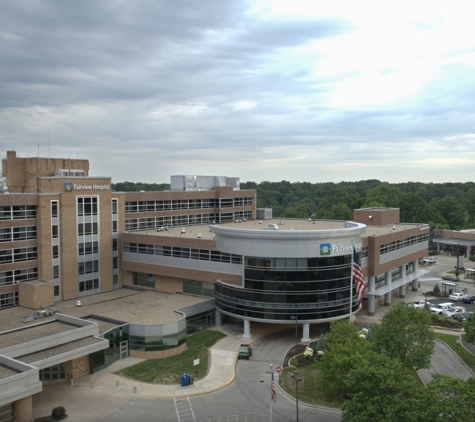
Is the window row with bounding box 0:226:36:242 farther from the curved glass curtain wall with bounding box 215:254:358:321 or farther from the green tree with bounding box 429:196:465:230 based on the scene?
A: the green tree with bounding box 429:196:465:230

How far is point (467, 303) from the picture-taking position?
228 ft

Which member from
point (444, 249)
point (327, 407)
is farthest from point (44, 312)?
point (444, 249)

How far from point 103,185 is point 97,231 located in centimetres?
594

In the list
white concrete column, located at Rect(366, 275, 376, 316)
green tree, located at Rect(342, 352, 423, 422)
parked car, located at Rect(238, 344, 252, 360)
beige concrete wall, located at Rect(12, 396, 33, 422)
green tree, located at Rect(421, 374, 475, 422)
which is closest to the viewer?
green tree, located at Rect(421, 374, 475, 422)

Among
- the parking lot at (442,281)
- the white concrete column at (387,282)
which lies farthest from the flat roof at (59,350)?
the parking lot at (442,281)

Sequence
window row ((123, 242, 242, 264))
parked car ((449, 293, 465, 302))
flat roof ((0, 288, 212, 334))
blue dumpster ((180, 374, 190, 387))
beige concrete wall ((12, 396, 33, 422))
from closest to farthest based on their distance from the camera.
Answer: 1. beige concrete wall ((12, 396, 33, 422))
2. blue dumpster ((180, 374, 190, 387))
3. flat roof ((0, 288, 212, 334))
4. window row ((123, 242, 242, 264))
5. parked car ((449, 293, 465, 302))

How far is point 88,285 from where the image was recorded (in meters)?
60.1

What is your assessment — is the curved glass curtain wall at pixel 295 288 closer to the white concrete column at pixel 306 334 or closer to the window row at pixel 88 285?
the white concrete column at pixel 306 334

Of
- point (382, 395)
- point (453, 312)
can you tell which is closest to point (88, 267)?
point (382, 395)

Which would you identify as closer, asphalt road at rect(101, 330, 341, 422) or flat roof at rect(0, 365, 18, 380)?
flat roof at rect(0, 365, 18, 380)

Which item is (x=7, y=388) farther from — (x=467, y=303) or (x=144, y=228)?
(x=467, y=303)

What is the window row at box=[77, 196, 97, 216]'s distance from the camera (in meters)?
58.9

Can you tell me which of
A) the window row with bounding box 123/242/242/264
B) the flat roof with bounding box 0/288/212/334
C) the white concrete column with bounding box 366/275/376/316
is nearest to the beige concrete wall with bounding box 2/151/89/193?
the window row with bounding box 123/242/242/264

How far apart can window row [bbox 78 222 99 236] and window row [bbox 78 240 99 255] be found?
4.09 feet
